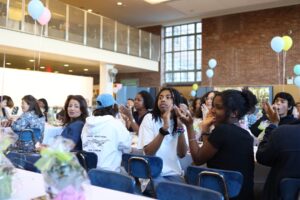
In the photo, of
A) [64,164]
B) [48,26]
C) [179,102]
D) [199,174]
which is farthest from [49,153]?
[48,26]

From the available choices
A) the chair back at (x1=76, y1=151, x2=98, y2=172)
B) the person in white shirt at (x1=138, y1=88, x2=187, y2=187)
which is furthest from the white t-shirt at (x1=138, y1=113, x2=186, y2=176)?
the chair back at (x1=76, y1=151, x2=98, y2=172)

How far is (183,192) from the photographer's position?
5.38 feet

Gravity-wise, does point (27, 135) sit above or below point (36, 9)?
below

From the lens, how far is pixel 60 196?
1.29 metres

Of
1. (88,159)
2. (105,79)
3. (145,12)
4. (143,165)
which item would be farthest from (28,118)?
(145,12)

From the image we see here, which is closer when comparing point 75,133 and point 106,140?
point 106,140

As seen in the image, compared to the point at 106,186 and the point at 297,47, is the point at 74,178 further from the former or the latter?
the point at 297,47

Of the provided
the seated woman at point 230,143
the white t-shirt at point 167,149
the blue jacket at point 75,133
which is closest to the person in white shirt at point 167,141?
the white t-shirt at point 167,149

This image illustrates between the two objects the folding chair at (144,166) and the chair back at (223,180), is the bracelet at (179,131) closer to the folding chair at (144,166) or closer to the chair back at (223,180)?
the folding chair at (144,166)

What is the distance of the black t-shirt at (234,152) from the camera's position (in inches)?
91.4

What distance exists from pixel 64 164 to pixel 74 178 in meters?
0.07

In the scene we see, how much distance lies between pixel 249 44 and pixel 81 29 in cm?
660

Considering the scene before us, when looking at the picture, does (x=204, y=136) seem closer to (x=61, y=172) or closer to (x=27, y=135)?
(x=61, y=172)

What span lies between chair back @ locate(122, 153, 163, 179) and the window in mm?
12444
